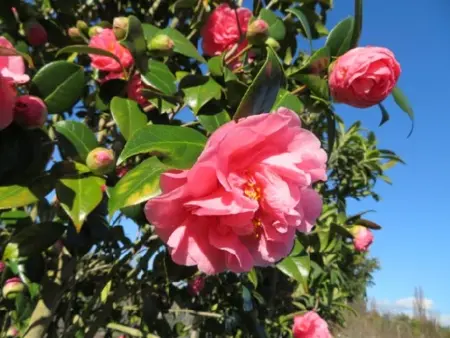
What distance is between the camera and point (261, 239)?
2.01ft

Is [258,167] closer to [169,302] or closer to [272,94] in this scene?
[272,94]

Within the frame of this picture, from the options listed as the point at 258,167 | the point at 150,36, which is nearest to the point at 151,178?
the point at 258,167

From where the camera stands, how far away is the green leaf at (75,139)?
85 centimetres

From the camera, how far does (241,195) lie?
0.54 metres

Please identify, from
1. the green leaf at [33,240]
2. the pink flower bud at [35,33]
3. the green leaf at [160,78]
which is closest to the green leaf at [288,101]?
the green leaf at [160,78]

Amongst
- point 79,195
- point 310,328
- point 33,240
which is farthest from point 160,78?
point 310,328

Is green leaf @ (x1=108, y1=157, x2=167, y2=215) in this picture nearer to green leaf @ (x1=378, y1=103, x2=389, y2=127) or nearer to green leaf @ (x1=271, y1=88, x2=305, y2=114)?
green leaf @ (x1=271, y1=88, x2=305, y2=114)

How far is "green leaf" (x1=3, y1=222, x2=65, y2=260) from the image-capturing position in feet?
3.18

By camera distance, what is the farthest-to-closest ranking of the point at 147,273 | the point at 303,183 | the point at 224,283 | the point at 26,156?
the point at 224,283 → the point at 147,273 → the point at 26,156 → the point at 303,183

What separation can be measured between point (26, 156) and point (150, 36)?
0.35 metres

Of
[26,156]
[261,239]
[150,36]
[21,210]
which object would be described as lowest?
[21,210]

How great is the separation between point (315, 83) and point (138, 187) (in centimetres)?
40

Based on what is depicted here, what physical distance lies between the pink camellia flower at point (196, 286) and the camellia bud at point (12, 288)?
595 millimetres

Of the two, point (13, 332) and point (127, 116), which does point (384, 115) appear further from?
point (13, 332)
